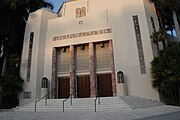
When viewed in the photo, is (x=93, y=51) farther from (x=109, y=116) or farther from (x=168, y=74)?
(x=109, y=116)

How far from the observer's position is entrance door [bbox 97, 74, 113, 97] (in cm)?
1666

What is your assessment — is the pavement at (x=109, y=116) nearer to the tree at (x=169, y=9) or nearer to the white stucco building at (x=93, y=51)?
the white stucco building at (x=93, y=51)

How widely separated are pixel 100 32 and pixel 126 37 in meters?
2.67

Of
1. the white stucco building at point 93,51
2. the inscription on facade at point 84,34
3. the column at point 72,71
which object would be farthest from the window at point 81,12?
the column at point 72,71

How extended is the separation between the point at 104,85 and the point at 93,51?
141 inches

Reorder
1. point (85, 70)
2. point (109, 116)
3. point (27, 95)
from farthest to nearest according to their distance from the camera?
→ point (85, 70) → point (27, 95) → point (109, 116)

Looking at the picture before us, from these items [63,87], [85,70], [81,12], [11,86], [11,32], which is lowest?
[63,87]

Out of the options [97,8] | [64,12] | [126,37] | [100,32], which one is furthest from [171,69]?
[64,12]

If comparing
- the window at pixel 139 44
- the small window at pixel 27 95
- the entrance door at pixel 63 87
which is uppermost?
the window at pixel 139 44

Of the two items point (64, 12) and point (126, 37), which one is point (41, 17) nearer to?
point (64, 12)

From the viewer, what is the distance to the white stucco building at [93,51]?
15577 mm

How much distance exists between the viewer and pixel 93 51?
17.7m

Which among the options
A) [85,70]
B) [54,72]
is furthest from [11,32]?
[85,70]

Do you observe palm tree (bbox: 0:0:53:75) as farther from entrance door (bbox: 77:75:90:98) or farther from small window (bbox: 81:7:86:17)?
entrance door (bbox: 77:75:90:98)
